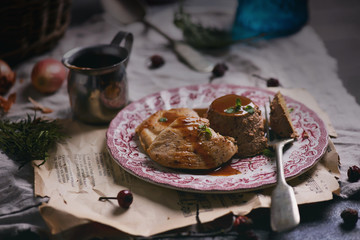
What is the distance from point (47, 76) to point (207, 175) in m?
1.62

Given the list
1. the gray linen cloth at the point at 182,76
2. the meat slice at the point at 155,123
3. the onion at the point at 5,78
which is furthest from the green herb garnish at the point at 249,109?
the onion at the point at 5,78

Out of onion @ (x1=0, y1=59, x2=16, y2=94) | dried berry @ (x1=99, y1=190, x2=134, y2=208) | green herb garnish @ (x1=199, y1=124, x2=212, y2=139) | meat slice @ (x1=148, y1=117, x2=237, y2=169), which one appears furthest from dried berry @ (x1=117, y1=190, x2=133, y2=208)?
onion @ (x1=0, y1=59, x2=16, y2=94)

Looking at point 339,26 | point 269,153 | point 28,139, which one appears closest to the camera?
point 269,153

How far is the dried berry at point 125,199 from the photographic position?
1856mm

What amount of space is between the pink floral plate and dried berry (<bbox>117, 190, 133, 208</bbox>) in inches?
4.2

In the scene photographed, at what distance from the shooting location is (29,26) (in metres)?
3.15

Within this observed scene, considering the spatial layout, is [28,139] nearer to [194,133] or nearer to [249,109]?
[194,133]

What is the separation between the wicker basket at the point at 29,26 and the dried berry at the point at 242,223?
7.20 feet

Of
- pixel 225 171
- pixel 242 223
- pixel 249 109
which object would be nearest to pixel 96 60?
pixel 249 109

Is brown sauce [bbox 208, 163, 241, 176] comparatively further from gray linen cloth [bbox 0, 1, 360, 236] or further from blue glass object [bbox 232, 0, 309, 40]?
blue glass object [bbox 232, 0, 309, 40]

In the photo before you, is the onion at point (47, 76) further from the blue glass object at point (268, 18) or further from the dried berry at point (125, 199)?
the blue glass object at point (268, 18)

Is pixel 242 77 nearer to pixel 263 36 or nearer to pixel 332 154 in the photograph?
pixel 263 36

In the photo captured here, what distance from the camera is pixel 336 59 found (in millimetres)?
3467

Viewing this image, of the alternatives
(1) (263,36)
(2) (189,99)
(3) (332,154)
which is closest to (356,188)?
(3) (332,154)
